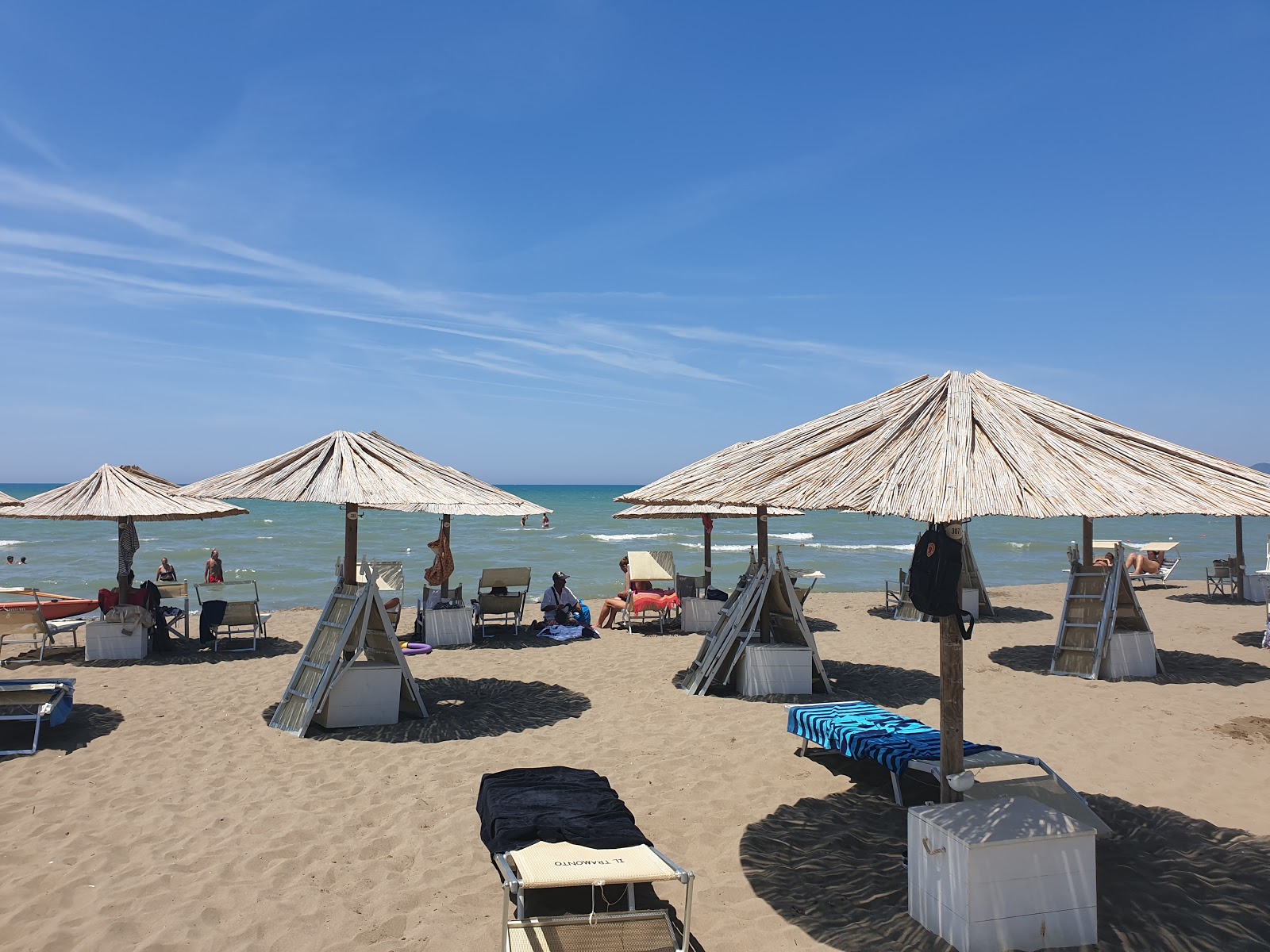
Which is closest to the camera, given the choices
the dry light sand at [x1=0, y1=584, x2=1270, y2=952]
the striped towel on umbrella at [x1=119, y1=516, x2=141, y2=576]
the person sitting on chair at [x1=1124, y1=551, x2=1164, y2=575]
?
the dry light sand at [x1=0, y1=584, x2=1270, y2=952]

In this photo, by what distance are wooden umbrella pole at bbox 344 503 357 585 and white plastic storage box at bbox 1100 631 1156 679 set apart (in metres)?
7.89

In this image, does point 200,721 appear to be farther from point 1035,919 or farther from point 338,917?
point 1035,919

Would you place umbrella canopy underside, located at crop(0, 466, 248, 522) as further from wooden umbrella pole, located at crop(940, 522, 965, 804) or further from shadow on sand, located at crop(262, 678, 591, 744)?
wooden umbrella pole, located at crop(940, 522, 965, 804)

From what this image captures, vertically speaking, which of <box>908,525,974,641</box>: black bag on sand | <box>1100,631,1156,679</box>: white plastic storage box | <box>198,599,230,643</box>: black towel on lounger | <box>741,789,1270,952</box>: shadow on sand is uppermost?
<box>908,525,974,641</box>: black bag on sand

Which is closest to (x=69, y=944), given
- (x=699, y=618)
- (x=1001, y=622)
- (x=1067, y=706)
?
(x=1067, y=706)

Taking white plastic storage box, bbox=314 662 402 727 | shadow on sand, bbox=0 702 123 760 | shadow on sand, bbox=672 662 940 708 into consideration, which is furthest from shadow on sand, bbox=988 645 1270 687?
shadow on sand, bbox=0 702 123 760

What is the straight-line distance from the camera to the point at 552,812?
414cm

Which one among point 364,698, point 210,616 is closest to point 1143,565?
point 364,698

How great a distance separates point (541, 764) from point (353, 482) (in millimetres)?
2810

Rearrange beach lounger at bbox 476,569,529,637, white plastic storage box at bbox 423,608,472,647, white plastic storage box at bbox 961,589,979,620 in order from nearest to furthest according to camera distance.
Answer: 1. white plastic storage box at bbox 423,608,472,647
2. beach lounger at bbox 476,569,529,637
3. white plastic storage box at bbox 961,589,979,620

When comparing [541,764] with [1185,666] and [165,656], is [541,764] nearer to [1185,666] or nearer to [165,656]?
[165,656]

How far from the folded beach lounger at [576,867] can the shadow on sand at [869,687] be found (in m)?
3.95

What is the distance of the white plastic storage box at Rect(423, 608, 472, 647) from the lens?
11.3 m

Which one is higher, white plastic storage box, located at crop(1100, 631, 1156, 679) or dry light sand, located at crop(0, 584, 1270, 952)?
white plastic storage box, located at crop(1100, 631, 1156, 679)
